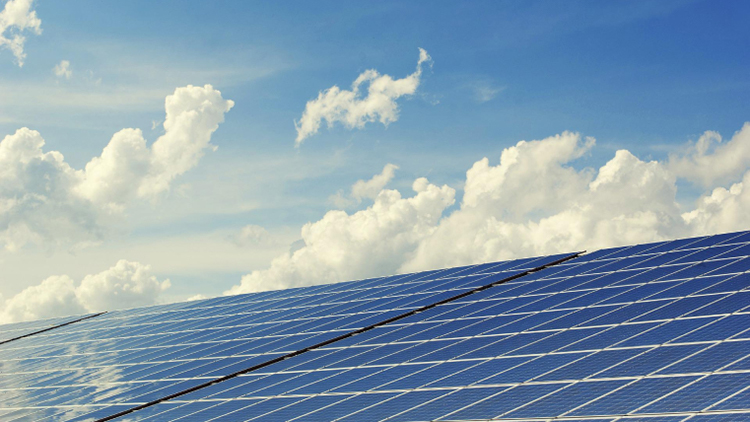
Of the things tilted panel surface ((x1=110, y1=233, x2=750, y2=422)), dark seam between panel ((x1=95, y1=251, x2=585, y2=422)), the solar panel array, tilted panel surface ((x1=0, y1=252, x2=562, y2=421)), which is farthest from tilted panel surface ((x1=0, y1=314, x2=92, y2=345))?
tilted panel surface ((x1=110, y1=233, x2=750, y2=422))

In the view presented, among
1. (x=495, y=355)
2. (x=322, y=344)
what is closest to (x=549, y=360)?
(x=495, y=355)

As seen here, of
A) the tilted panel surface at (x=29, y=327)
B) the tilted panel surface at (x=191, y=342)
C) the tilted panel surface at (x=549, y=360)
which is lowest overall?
the tilted panel surface at (x=549, y=360)

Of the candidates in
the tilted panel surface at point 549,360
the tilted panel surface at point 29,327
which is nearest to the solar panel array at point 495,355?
the tilted panel surface at point 549,360

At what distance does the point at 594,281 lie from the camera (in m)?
24.0

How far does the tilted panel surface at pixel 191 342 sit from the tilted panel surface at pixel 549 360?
2140mm

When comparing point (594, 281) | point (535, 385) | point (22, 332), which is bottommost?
point (535, 385)

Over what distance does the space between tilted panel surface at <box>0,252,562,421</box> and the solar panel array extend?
149mm

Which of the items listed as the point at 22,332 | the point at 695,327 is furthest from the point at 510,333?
the point at 22,332

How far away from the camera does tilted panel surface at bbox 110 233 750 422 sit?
13148 mm

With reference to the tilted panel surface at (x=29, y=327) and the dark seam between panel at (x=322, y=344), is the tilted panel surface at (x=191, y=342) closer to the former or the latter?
the dark seam between panel at (x=322, y=344)

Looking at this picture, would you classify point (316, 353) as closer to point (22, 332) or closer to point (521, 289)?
point (521, 289)

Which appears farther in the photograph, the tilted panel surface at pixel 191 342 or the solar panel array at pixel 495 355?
the tilted panel surface at pixel 191 342

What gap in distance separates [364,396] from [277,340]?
9.54m

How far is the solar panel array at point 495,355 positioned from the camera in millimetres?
13602
